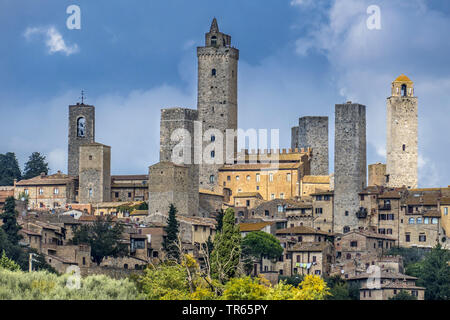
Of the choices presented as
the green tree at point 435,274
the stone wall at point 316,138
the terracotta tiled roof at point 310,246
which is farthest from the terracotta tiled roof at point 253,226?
the stone wall at point 316,138

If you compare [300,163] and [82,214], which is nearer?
[82,214]

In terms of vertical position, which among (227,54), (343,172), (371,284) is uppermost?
(227,54)

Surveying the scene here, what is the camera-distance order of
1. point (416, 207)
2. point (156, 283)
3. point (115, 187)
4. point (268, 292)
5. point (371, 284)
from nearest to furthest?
point (268, 292)
point (156, 283)
point (371, 284)
point (416, 207)
point (115, 187)

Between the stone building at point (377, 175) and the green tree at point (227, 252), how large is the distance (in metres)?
25.6

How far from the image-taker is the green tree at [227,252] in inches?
2052

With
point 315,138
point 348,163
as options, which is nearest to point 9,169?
point 315,138

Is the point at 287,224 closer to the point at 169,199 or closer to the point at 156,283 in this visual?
the point at 169,199

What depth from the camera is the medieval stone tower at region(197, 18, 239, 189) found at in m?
91.1

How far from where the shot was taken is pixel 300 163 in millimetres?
90438

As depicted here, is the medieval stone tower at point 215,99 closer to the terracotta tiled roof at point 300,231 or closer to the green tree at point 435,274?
the terracotta tiled roof at point 300,231

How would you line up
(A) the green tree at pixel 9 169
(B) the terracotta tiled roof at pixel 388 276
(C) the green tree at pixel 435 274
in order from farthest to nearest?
(A) the green tree at pixel 9 169 < (C) the green tree at pixel 435 274 < (B) the terracotta tiled roof at pixel 388 276

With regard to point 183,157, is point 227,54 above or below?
above

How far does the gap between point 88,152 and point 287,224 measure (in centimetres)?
1435

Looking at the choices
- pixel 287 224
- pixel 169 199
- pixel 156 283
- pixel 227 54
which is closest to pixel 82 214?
pixel 169 199
